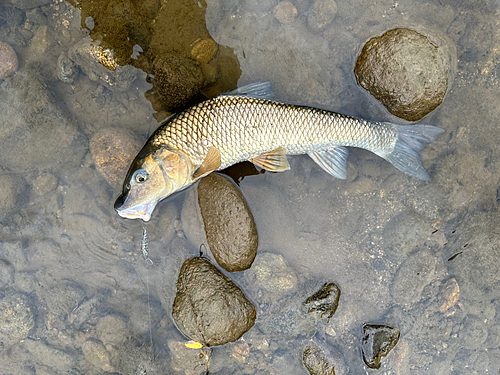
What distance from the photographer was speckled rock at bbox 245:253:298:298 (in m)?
3.67

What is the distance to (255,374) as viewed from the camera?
3809 millimetres

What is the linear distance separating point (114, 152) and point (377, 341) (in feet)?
12.6

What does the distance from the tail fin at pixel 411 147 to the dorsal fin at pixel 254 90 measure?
1452 mm

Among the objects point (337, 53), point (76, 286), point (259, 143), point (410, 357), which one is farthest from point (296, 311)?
point (337, 53)

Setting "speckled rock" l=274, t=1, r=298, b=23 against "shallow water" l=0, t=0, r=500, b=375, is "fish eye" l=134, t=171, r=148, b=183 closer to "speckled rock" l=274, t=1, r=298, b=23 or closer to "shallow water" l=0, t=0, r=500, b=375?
"shallow water" l=0, t=0, r=500, b=375

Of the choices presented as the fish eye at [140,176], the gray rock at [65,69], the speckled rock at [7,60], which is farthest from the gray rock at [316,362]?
the speckled rock at [7,60]

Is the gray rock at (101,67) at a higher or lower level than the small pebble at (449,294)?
higher

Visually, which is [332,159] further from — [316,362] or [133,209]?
[316,362]

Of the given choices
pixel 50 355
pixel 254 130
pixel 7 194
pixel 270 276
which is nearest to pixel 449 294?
pixel 270 276

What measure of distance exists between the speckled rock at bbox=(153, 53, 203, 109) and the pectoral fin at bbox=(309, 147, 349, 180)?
5.06 ft

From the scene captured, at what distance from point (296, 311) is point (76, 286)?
2.78m

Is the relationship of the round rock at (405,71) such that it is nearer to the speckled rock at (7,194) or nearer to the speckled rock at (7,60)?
the speckled rock at (7,60)

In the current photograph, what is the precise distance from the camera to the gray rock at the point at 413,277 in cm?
375

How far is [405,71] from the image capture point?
10.3 feet
